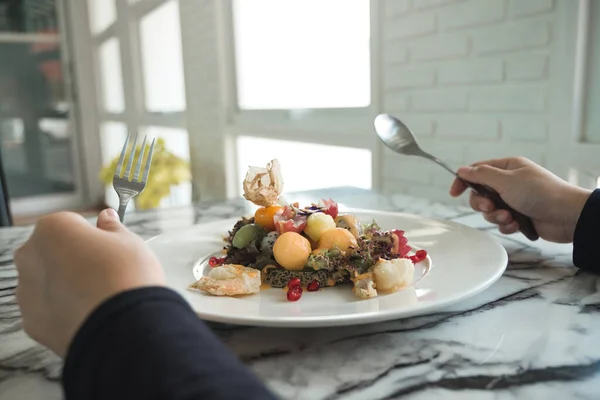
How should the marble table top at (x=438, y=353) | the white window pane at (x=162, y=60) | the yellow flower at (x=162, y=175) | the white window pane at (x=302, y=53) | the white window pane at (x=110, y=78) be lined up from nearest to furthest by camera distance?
the marble table top at (x=438, y=353)
the white window pane at (x=302, y=53)
the yellow flower at (x=162, y=175)
the white window pane at (x=162, y=60)
the white window pane at (x=110, y=78)

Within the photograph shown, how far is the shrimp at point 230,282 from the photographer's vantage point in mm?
554

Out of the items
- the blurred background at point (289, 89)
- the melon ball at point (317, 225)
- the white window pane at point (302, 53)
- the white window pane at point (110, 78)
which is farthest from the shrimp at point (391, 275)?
the white window pane at point (110, 78)

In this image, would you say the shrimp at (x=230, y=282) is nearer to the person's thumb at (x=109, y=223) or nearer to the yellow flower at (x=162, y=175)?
the person's thumb at (x=109, y=223)

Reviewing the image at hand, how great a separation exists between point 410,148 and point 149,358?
0.74m

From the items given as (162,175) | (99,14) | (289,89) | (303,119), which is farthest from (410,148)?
(99,14)

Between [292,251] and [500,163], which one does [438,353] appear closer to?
[292,251]

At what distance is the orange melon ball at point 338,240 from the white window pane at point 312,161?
4.08 feet

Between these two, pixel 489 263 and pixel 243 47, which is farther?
pixel 243 47

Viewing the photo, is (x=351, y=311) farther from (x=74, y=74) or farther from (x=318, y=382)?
(x=74, y=74)

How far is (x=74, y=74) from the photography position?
5.27m

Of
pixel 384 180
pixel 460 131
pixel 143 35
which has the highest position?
pixel 143 35

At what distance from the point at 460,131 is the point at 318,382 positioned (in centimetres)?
122

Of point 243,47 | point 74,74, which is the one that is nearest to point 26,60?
point 74,74

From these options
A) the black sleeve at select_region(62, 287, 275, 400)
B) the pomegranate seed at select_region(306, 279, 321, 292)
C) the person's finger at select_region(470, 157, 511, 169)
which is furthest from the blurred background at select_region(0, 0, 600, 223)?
the black sleeve at select_region(62, 287, 275, 400)
